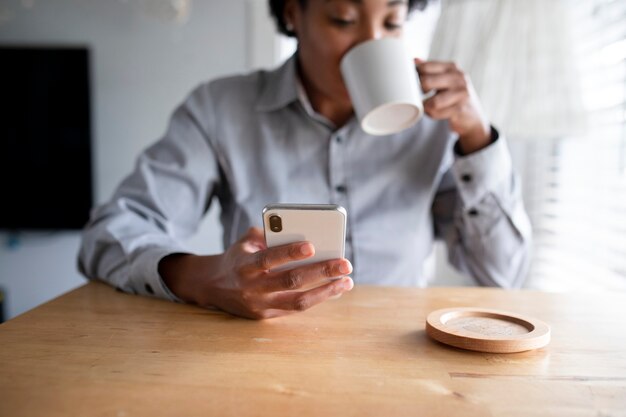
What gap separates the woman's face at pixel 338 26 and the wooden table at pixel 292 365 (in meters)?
0.54

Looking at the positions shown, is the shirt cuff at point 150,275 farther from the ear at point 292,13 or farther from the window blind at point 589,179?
the window blind at point 589,179

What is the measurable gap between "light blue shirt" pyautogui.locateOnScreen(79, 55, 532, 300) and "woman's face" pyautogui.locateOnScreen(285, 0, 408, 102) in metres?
0.09

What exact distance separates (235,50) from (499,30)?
4.64 ft

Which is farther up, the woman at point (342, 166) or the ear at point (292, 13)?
the ear at point (292, 13)

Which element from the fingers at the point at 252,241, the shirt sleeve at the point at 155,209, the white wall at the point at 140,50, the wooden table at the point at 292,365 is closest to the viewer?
the wooden table at the point at 292,365

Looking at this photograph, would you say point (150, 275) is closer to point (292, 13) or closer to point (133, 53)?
point (292, 13)

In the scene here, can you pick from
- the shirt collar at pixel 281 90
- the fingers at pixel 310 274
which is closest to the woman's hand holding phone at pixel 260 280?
the fingers at pixel 310 274

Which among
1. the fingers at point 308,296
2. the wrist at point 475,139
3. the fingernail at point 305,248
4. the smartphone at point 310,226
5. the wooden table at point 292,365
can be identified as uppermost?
the wrist at point 475,139

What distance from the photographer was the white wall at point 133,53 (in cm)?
246

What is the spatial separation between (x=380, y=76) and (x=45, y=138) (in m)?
2.07

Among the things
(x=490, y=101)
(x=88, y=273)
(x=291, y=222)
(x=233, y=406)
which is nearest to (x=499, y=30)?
(x=490, y=101)

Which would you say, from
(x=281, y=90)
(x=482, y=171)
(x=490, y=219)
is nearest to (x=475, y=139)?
(x=482, y=171)

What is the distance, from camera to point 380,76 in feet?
3.04

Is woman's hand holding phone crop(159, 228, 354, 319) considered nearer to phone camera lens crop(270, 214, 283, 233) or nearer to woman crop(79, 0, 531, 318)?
phone camera lens crop(270, 214, 283, 233)
